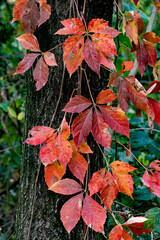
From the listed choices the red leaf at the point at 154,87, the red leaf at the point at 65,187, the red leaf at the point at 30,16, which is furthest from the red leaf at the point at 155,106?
the red leaf at the point at 30,16

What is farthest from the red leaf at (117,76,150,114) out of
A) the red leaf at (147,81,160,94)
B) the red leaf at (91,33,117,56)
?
the red leaf at (91,33,117,56)

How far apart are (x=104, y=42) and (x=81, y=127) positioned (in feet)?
0.80

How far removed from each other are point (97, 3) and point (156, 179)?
0.68 metres

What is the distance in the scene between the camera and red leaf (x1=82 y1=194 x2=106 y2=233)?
2.10 ft

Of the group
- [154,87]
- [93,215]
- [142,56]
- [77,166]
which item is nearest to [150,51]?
[142,56]

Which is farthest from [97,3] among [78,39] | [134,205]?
[134,205]

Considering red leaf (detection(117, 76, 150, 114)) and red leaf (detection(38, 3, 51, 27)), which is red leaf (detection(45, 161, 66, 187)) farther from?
red leaf (detection(38, 3, 51, 27))

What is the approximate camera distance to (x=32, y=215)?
829 mm

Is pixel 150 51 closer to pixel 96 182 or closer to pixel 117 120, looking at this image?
pixel 117 120

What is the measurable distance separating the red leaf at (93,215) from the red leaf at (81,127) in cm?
19

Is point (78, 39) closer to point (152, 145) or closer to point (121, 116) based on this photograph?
point (121, 116)

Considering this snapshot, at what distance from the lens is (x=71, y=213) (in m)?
0.65

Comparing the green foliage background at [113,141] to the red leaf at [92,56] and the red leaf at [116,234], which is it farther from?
the red leaf at [92,56]

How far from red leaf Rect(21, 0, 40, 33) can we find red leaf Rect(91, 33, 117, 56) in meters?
0.24
